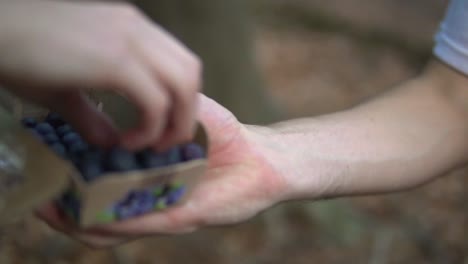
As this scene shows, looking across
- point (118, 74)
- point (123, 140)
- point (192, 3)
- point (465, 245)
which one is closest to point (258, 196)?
point (123, 140)

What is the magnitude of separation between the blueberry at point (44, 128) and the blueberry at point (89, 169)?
0.10m

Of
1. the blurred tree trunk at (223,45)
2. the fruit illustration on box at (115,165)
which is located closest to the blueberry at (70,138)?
the fruit illustration on box at (115,165)

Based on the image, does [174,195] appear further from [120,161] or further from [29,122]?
[29,122]

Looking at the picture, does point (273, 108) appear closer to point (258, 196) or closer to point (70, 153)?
point (258, 196)

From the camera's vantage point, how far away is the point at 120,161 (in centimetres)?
96

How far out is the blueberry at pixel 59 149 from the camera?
100cm

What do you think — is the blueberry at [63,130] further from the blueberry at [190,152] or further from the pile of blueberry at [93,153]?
the blueberry at [190,152]

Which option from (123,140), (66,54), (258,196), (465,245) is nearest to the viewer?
(66,54)

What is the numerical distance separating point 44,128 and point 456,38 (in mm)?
792

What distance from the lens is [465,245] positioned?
9.29 feet

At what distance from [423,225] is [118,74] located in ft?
7.37

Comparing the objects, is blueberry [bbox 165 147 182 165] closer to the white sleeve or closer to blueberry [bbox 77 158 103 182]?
blueberry [bbox 77 158 103 182]

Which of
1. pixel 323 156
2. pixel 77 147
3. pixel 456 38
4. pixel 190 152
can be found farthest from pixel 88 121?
pixel 456 38

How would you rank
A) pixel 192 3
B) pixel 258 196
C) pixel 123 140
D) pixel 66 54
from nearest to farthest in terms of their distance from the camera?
pixel 66 54, pixel 123 140, pixel 258 196, pixel 192 3
